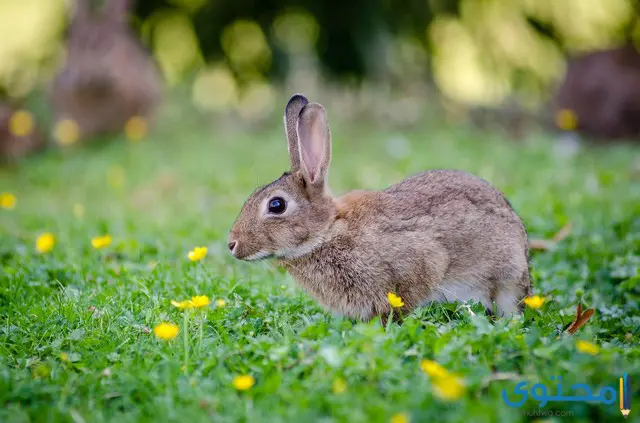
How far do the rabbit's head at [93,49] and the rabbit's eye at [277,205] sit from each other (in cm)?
892

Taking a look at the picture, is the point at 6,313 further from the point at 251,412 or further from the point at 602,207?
the point at 602,207

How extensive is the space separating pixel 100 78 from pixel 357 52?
4844mm

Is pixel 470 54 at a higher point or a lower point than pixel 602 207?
higher

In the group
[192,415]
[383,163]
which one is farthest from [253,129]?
[192,415]

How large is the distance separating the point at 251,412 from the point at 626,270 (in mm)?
3491

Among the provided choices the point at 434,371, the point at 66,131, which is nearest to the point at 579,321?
the point at 434,371

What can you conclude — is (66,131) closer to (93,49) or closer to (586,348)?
(93,49)

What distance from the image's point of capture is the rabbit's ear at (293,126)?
14.9 feet

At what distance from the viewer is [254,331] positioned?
4031 mm

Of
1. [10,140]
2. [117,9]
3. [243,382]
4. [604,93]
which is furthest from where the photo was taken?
[604,93]

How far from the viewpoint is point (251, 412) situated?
3018 mm

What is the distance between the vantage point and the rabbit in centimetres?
1305

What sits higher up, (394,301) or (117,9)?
(117,9)

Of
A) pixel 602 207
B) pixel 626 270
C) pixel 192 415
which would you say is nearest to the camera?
pixel 192 415
